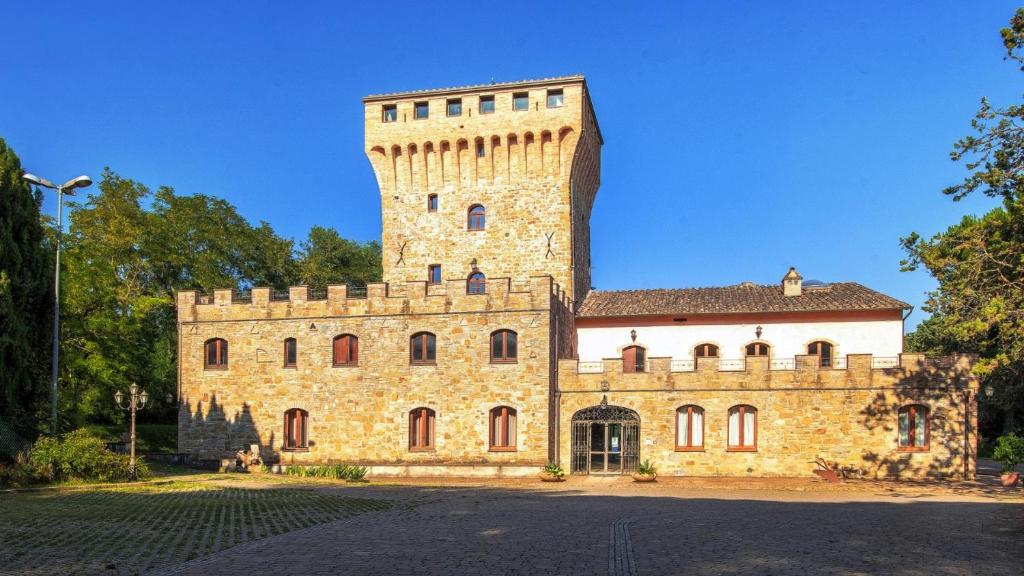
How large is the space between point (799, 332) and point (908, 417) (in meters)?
5.51

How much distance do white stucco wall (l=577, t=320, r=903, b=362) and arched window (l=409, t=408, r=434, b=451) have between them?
740 centimetres

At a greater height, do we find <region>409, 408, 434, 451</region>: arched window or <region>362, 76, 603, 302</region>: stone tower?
<region>362, 76, 603, 302</region>: stone tower

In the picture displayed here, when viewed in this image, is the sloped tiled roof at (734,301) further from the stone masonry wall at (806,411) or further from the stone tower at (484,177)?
the stone masonry wall at (806,411)

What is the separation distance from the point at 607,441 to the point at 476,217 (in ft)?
37.3

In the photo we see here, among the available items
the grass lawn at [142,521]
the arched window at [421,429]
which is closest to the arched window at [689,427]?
the arched window at [421,429]

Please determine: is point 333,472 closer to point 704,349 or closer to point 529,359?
point 529,359

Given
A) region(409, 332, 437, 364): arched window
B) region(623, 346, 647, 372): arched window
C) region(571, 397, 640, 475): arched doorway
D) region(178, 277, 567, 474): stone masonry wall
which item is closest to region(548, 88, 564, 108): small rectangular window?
region(178, 277, 567, 474): stone masonry wall

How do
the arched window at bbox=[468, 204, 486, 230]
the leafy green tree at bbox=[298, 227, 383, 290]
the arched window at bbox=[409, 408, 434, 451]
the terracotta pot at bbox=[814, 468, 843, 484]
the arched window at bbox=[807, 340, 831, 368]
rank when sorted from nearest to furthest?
the terracotta pot at bbox=[814, 468, 843, 484] → the arched window at bbox=[409, 408, 434, 451] → the arched window at bbox=[807, 340, 831, 368] → the arched window at bbox=[468, 204, 486, 230] → the leafy green tree at bbox=[298, 227, 383, 290]

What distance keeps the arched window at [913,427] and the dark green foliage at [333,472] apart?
17882 millimetres

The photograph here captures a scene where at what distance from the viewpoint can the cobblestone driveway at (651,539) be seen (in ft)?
35.6

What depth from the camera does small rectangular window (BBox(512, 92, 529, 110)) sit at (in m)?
32.6

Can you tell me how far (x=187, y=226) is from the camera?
42656mm

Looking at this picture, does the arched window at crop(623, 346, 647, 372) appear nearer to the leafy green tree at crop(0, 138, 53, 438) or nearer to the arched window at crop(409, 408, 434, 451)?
the arched window at crop(409, 408, 434, 451)

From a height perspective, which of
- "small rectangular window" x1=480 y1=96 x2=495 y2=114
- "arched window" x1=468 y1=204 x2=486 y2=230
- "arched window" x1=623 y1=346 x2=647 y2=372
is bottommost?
"arched window" x1=623 y1=346 x2=647 y2=372
